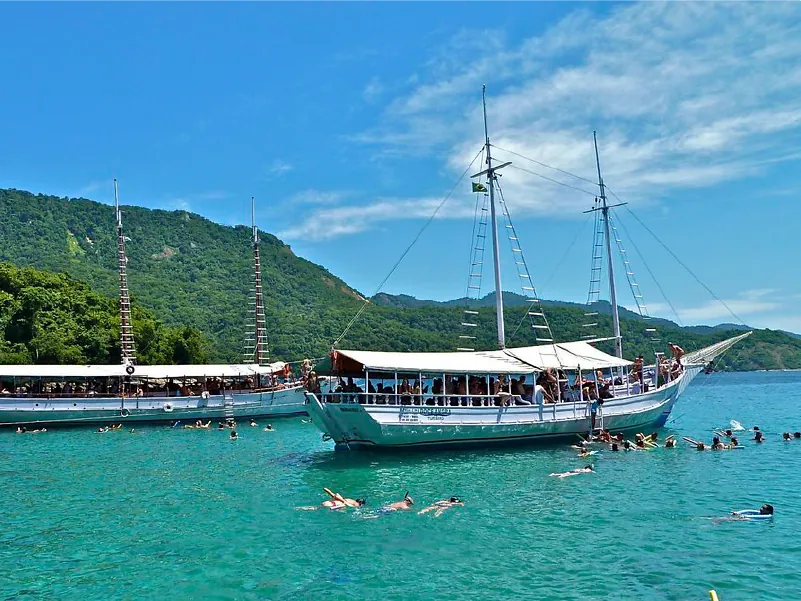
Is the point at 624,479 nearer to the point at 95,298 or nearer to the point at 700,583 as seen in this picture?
the point at 700,583

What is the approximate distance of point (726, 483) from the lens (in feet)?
76.6

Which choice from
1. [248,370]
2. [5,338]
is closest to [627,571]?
[248,370]

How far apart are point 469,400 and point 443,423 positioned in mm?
1739

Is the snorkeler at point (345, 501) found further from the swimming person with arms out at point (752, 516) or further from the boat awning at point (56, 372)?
the boat awning at point (56, 372)

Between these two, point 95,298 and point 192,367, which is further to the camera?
point 95,298

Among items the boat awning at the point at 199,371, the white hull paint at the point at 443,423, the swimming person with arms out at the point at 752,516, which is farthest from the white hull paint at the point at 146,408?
the swimming person with arms out at the point at 752,516

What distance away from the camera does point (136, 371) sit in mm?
51562

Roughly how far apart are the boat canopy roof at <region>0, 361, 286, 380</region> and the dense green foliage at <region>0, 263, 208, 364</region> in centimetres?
1407

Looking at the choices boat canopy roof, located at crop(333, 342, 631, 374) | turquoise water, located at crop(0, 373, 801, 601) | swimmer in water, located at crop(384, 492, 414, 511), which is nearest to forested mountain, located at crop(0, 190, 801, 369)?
boat canopy roof, located at crop(333, 342, 631, 374)

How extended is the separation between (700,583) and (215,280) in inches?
5722

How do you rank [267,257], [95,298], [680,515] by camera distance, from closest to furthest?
[680,515] < [95,298] < [267,257]

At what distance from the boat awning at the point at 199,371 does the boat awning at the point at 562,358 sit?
2728 cm

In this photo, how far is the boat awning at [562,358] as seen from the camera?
3331 cm

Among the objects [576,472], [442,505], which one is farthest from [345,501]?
[576,472]
